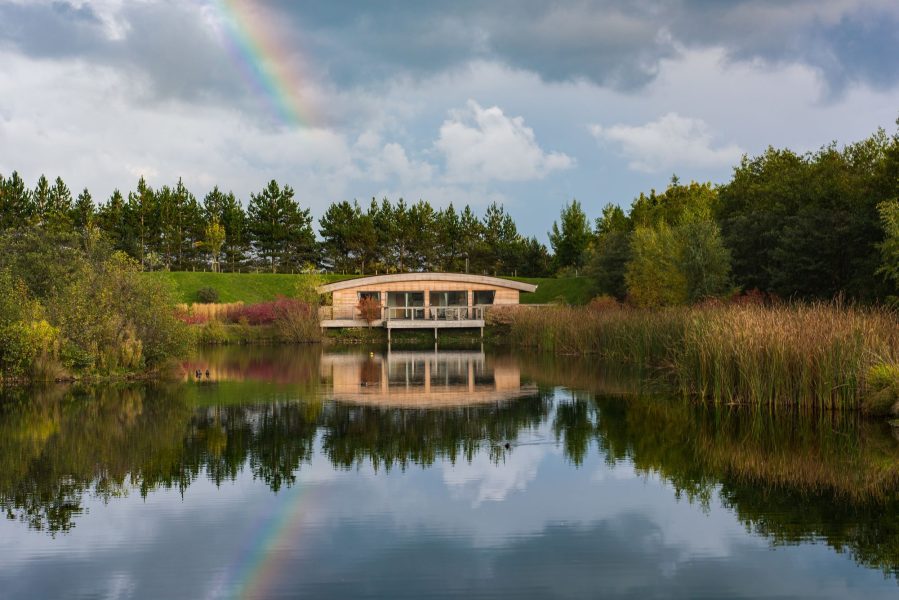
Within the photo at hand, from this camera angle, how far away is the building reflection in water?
19438 millimetres

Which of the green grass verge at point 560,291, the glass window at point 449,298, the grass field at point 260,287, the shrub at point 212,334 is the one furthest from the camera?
the grass field at point 260,287

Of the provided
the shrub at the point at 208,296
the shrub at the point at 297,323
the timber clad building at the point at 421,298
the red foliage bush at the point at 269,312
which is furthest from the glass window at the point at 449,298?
the shrub at the point at 208,296

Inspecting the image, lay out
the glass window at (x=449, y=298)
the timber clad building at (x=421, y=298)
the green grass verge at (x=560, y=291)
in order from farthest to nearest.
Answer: the green grass verge at (x=560, y=291) → the glass window at (x=449, y=298) → the timber clad building at (x=421, y=298)

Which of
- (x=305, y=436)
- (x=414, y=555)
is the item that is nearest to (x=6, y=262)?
(x=305, y=436)

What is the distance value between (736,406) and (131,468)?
11.8 m

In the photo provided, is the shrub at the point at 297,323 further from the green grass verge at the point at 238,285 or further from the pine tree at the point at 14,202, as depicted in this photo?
the pine tree at the point at 14,202

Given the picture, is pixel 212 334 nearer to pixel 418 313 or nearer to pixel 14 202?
pixel 418 313

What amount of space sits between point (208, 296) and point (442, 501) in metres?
49.3

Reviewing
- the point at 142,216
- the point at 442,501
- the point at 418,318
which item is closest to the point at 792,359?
the point at 442,501

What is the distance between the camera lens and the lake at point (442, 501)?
7320 mm

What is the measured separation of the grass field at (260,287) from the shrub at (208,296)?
0.98 m

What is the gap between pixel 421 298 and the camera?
50.3 m

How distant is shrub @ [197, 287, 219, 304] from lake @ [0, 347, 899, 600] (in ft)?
128

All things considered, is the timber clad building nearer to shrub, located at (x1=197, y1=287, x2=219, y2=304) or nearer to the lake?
shrub, located at (x1=197, y1=287, x2=219, y2=304)
